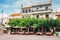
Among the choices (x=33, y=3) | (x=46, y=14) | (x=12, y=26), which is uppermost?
(x=33, y=3)

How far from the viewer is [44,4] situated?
1506 inches

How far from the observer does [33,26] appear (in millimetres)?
33594

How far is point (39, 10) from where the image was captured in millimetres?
38969

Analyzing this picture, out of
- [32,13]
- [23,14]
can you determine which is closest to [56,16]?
[32,13]

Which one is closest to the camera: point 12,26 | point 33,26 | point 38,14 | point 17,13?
point 33,26

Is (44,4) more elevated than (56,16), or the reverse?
(44,4)

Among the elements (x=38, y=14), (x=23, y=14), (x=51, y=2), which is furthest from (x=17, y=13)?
(x=51, y=2)

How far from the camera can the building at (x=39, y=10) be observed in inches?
1492

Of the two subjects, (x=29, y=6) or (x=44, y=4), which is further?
(x=29, y=6)

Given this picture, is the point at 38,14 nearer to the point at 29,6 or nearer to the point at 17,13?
the point at 29,6

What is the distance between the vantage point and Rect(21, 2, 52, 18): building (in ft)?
124

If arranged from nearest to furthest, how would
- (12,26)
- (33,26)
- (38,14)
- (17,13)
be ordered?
(33,26), (12,26), (38,14), (17,13)

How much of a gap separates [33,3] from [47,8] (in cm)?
416

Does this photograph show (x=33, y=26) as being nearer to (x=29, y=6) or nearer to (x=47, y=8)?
(x=47, y=8)
